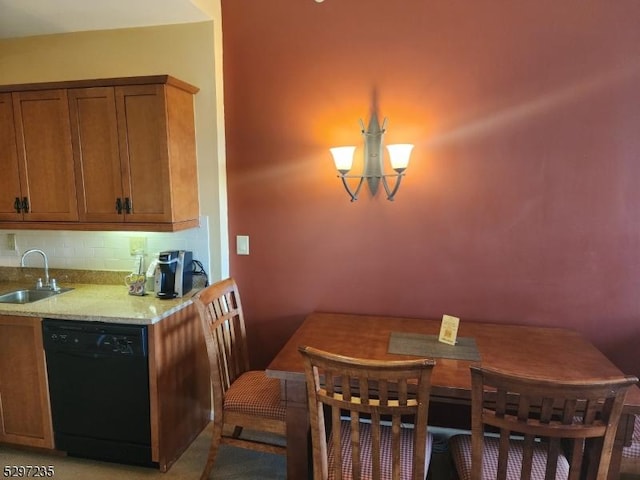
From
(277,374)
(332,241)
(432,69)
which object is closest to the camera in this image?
(277,374)

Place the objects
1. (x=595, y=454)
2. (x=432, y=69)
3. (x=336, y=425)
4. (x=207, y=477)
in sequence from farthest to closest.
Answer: (x=432, y=69) < (x=207, y=477) < (x=336, y=425) < (x=595, y=454)

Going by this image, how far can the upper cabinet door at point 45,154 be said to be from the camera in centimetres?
241

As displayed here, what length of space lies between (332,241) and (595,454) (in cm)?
161

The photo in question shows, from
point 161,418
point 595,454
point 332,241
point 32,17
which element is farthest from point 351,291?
point 32,17

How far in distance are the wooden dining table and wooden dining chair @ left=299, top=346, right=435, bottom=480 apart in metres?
0.16

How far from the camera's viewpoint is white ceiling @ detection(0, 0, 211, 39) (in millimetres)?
2248

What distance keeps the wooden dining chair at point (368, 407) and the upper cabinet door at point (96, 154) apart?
1628 mm

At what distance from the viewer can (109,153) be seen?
239 cm

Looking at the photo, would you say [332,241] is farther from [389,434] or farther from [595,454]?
[595,454]

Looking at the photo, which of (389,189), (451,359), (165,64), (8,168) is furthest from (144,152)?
(451,359)

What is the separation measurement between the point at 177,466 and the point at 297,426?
102 centimetres

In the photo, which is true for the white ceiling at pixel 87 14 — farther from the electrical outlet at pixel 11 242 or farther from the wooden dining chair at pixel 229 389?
the wooden dining chair at pixel 229 389

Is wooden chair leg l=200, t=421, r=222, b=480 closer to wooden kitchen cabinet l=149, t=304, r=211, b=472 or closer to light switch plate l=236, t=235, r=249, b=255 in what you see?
wooden kitchen cabinet l=149, t=304, r=211, b=472

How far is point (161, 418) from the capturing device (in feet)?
7.32
